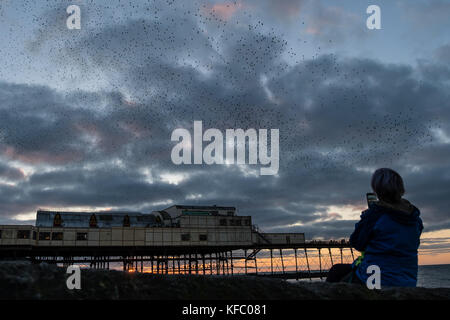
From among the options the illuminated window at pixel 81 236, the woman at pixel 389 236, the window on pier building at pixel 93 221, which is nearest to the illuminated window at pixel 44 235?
the illuminated window at pixel 81 236

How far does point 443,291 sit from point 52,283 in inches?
125

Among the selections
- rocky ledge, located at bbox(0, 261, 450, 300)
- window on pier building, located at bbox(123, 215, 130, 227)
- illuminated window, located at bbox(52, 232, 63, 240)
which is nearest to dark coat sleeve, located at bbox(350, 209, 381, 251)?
rocky ledge, located at bbox(0, 261, 450, 300)

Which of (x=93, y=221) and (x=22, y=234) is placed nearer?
(x=22, y=234)

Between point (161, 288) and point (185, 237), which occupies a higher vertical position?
point (185, 237)

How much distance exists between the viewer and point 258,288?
289 centimetres

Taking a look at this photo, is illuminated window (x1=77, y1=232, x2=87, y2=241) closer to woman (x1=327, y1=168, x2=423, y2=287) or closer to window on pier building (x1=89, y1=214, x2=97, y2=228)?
window on pier building (x1=89, y1=214, x2=97, y2=228)

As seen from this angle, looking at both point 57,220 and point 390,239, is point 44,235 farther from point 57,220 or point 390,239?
point 390,239

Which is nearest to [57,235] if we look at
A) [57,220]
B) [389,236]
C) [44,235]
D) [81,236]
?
[44,235]

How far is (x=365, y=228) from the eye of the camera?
4.07m

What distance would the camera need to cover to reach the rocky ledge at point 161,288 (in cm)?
245

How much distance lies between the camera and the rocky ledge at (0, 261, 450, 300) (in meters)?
2.45

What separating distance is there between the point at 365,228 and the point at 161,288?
7.73 feet
